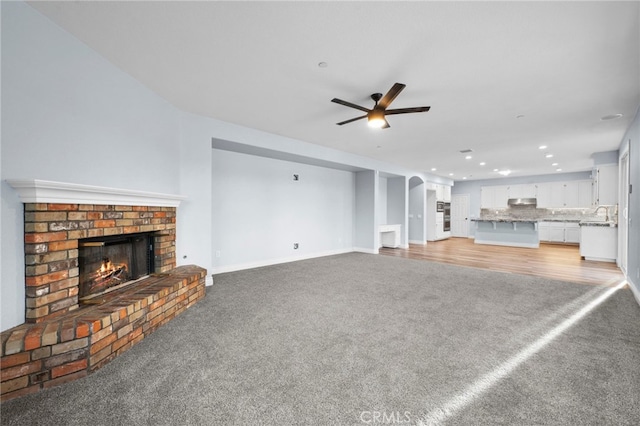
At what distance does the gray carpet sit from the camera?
1501 mm

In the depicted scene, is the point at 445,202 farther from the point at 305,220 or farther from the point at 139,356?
the point at 139,356

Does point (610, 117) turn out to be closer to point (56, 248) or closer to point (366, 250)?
point (366, 250)

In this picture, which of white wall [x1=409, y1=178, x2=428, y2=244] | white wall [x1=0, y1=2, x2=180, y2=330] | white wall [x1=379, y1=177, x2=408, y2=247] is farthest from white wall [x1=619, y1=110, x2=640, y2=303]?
white wall [x1=0, y1=2, x2=180, y2=330]

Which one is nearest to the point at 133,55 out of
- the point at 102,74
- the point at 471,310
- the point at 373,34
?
the point at 102,74

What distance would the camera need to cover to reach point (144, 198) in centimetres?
289

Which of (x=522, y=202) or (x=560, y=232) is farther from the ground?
(x=522, y=202)

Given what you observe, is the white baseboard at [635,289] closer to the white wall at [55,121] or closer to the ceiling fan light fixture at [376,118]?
the ceiling fan light fixture at [376,118]

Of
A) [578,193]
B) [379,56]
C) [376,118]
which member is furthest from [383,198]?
[578,193]

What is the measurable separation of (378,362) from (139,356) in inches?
74.2

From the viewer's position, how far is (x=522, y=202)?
10.3 metres

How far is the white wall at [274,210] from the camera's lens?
4934 mm

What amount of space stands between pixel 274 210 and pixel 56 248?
3891 mm

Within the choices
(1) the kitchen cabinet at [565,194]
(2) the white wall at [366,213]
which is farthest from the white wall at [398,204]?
(1) the kitchen cabinet at [565,194]

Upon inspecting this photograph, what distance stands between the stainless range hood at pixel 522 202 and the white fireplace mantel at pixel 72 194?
39.7ft
